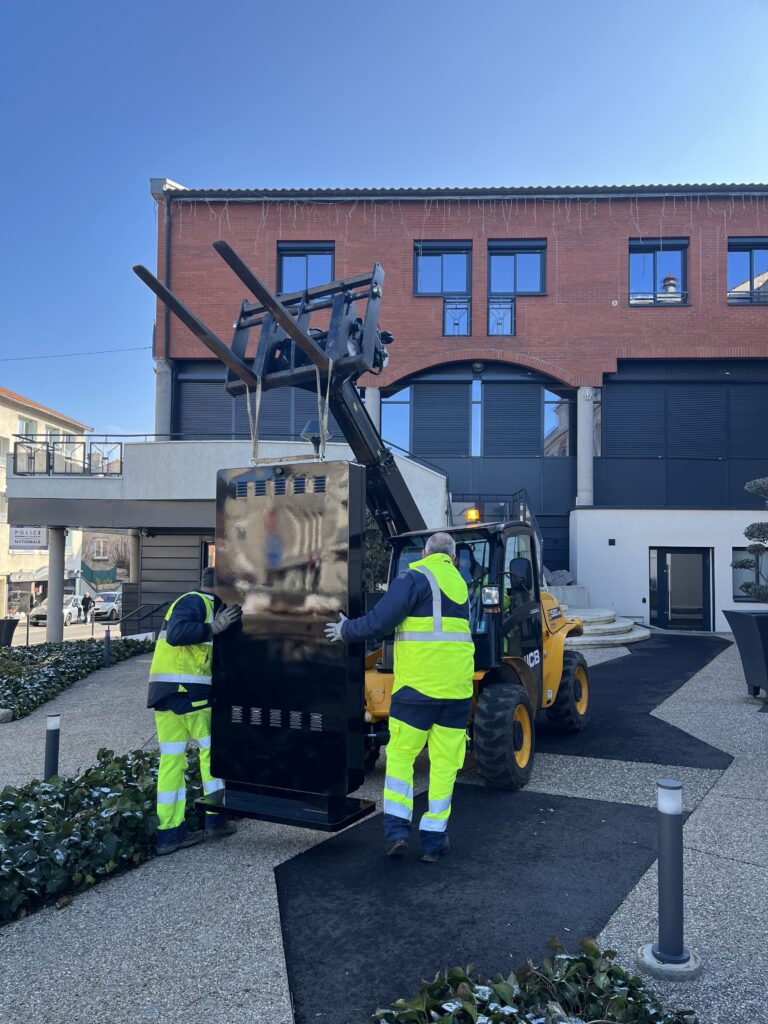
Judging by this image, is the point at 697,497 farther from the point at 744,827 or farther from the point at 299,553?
the point at 299,553

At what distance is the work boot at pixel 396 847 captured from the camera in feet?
15.3

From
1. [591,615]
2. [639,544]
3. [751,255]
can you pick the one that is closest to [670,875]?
[591,615]

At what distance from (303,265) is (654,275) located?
31.9 ft

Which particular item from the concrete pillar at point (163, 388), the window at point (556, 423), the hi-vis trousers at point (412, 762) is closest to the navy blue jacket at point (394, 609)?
the hi-vis trousers at point (412, 762)

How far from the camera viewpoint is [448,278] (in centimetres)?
2052

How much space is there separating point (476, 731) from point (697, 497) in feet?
53.8

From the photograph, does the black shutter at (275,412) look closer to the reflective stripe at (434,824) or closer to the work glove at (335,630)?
the work glove at (335,630)

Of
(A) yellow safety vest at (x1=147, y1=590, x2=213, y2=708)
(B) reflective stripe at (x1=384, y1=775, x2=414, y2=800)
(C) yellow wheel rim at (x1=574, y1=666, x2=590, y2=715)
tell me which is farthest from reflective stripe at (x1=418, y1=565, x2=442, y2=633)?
(C) yellow wheel rim at (x1=574, y1=666, x2=590, y2=715)

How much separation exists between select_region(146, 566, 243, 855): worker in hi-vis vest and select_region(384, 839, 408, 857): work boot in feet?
3.86

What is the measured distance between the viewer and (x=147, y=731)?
883 cm

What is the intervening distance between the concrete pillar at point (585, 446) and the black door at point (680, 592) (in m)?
2.30

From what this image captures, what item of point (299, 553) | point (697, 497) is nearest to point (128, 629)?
point (697, 497)

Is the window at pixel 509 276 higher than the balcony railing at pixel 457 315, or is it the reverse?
the window at pixel 509 276

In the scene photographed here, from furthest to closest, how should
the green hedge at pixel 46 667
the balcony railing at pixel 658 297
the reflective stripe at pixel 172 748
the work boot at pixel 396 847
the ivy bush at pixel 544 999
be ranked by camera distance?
the balcony railing at pixel 658 297 → the green hedge at pixel 46 667 → the reflective stripe at pixel 172 748 → the work boot at pixel 396 847 → the ivy bush at pixel 544 999
